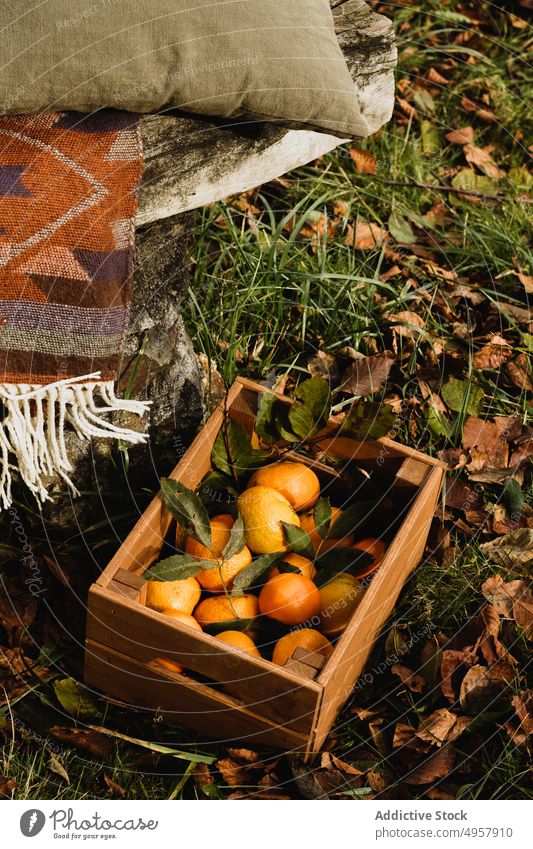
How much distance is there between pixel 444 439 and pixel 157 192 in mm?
1022

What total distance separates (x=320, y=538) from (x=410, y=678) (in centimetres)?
37

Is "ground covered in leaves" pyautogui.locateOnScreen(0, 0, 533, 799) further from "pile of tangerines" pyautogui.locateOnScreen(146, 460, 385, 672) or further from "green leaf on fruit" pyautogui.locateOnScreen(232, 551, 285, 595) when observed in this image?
"green leaf on fruit" pyautogui.locateOnScreen(232, 551, 285, 595)

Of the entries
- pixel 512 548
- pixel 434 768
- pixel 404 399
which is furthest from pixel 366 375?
pixel 434 768

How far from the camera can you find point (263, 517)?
1.88 m

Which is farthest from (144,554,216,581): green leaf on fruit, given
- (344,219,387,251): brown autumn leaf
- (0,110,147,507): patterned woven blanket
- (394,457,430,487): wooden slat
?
(344,219,387,251): brown autumn leaf

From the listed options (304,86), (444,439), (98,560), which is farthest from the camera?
(444,439)

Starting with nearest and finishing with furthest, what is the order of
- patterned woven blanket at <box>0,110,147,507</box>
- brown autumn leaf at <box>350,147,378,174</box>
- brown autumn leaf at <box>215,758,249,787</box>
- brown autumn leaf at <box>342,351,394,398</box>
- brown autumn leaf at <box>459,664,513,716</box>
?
1. patterned woven blanket at <box>0,110,147,507</box>
2. brown autumn leaf at <box>215,758,249,787</box>
3. brown autumn leaf at <box>459,664,513,716</box>
4. brown autumn leaf at <box>342,351,394,398</box>
5. brown autumn leaf at <box>350,147,378,174</box>

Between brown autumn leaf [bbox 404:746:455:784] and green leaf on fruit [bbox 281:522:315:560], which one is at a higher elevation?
green leaf on fruit [bbox 281:522:315:560]

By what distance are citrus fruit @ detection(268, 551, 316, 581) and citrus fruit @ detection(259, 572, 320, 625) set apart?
0.21ft

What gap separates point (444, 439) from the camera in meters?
2.43

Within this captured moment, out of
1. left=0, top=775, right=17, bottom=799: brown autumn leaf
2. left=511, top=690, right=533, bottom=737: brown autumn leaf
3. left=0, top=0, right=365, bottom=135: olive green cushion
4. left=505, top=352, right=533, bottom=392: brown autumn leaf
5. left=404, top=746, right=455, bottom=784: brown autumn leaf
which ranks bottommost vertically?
left=404, top=746, right=455, bottom=784: brown autumn leaf

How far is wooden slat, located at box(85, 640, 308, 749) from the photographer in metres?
1.78

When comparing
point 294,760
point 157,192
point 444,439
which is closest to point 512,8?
point 444,439

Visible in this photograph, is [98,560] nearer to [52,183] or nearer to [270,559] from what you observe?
[270,559]
